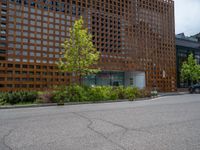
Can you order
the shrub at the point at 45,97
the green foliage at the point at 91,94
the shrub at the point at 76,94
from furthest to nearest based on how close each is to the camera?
the shrub at the point at 76,94 < the green foliage at the point at 91,94 < the shrub at the point at 45,97

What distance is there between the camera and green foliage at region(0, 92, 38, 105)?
41.5 feet

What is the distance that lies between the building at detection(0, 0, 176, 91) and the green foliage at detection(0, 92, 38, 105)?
756 centimetres

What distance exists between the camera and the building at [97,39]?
20391mm

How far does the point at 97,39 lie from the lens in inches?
1007

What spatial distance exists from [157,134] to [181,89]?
33758 mm

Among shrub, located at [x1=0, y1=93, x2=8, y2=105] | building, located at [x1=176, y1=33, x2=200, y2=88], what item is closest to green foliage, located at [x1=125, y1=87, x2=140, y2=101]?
shrub, located at [x1=0, y1=93, x2=8, y2=105]

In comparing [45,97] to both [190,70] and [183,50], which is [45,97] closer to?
[190,70]

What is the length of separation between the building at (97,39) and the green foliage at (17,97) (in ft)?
24.8

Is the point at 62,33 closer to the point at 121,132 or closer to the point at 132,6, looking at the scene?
the point at 132,6

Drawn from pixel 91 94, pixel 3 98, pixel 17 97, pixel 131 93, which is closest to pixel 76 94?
pixel 91 94

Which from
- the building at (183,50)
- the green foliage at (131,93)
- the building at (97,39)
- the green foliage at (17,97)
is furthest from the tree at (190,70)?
the green foliage at (17,97)

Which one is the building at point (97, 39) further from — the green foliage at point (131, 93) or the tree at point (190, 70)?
the green foliage at point (131, 93)

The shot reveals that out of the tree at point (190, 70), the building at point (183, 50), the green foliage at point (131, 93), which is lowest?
the green foliage at point (131, 93)

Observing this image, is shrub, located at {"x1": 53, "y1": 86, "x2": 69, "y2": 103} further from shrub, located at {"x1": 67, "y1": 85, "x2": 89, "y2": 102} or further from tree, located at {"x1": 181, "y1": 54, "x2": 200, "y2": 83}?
tree, located at {"x1": 181, "y1": 54, "x2": 200, "y2": 83}
